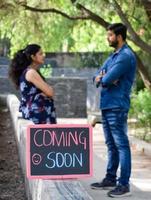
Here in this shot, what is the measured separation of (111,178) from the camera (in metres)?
7.48

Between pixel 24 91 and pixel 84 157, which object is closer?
pixel 84 157

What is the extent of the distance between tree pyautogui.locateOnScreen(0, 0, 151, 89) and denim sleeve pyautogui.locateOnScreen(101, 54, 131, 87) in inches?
192

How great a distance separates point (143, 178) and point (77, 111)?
39.7 feet

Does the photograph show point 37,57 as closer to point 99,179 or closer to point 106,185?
point 106,185

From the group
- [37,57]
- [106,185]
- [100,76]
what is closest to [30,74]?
[37,57]

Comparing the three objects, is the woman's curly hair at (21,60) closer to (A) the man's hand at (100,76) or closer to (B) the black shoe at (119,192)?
(A) the man's hand at (100,76)

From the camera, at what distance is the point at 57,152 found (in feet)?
17.7

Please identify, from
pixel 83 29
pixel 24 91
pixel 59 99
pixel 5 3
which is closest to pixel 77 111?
pixel 59 99

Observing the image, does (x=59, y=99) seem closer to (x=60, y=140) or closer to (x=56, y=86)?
(x=56, y=86)

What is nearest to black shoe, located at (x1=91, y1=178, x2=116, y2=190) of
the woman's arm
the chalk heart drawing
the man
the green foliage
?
the man

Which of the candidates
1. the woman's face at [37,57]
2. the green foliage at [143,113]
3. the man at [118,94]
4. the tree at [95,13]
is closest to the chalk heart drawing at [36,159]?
the man at [118,94]

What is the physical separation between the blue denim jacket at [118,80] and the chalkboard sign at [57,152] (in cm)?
145

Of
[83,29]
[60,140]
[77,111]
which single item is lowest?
[77,111]

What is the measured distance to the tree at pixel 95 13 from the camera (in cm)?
1321
